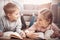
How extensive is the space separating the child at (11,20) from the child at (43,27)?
0.30 ft

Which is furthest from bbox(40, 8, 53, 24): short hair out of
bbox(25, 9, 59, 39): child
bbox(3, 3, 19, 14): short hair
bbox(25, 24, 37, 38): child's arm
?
bbox(3, 3, 19, 14): short hair

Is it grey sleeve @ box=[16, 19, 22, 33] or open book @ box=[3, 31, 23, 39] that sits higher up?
grey sleeve @ box=[16, 19, 22, 33]

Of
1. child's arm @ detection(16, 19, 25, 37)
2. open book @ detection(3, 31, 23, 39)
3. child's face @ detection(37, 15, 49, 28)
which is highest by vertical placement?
child's face @ detection(37, 15, 49, 28)

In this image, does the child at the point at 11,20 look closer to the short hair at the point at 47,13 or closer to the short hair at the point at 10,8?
the short hair at the point at 10,8

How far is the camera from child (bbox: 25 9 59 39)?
4.35 feet

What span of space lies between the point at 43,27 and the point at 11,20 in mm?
301

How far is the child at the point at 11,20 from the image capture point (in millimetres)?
1335

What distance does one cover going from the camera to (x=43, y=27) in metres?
1.35

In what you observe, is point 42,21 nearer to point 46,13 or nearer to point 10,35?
point 46,13

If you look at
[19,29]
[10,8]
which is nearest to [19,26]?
[19,29]

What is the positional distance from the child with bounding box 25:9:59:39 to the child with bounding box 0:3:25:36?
3.6 inches

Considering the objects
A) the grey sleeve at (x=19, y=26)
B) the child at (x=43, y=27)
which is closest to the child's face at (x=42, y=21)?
the child at (x=43, y=27)

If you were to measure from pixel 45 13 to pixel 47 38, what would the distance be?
0.74 ft

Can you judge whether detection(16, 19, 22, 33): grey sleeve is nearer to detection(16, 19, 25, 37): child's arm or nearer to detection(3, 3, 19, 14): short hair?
detection(16, 19, 25, 37): child's arm
